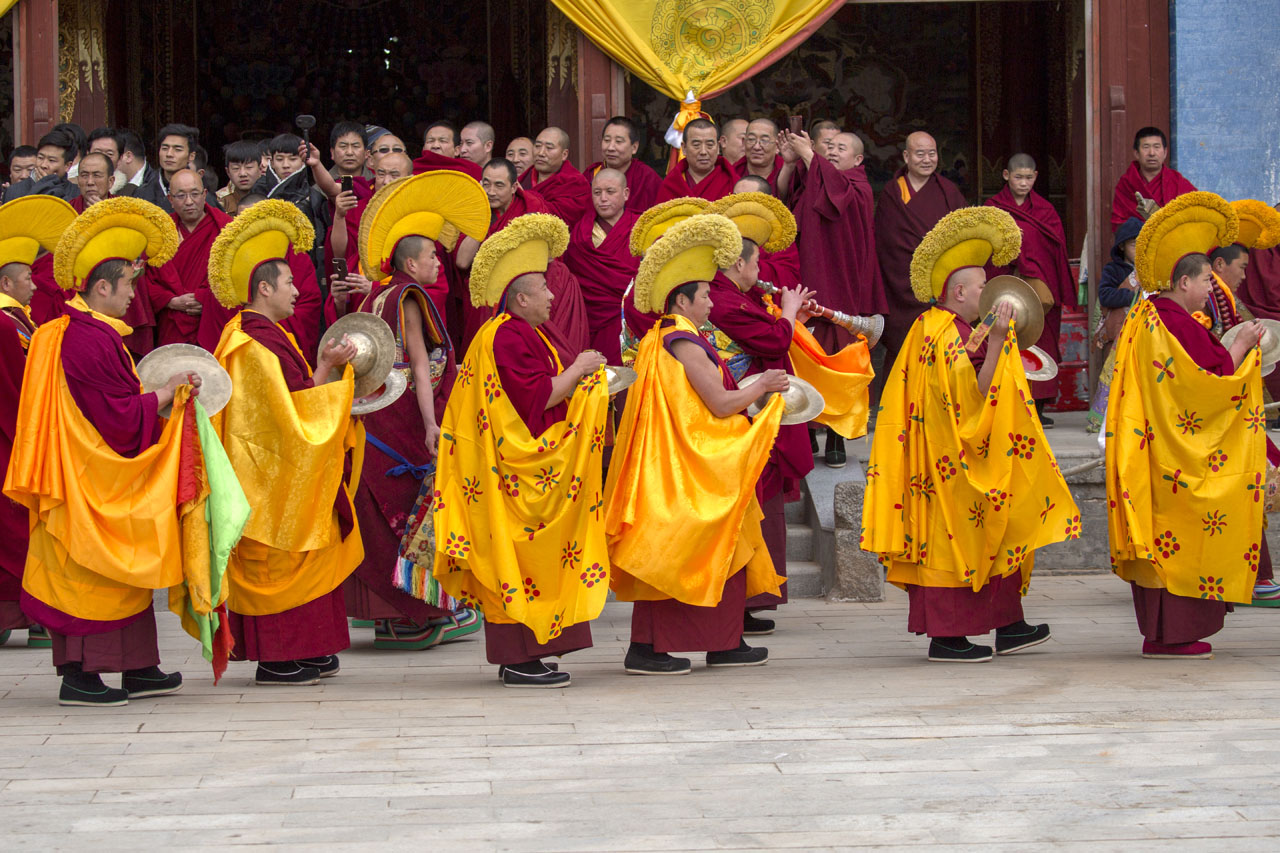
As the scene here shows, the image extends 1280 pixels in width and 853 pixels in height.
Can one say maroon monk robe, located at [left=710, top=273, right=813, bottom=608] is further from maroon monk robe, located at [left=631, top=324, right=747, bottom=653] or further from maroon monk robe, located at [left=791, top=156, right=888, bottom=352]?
maroon monk robe, located at [left=791, top=156, right=888, bottom=352]

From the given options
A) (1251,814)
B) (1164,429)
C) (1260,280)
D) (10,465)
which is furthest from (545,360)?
(1260,280)

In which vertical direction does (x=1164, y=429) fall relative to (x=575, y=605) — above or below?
above

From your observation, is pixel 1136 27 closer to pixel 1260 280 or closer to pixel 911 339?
pixel 1260 280

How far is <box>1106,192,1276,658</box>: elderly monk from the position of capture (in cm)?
550

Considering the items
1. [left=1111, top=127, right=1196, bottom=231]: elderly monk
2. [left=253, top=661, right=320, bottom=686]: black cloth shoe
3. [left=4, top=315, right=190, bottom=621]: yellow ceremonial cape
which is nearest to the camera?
[left=4, top=315, right=190, bottom=621]: yellow ceremonial cape

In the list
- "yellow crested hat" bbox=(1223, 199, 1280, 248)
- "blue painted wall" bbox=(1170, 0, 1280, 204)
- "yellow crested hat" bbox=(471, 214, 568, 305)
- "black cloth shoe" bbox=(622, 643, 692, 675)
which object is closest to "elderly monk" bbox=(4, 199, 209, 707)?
"yellow crested hat" bbox=(471, 214, 568, 305)

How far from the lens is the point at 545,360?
5258mm

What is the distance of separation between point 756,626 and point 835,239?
7.96 feet

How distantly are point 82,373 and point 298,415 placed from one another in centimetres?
70

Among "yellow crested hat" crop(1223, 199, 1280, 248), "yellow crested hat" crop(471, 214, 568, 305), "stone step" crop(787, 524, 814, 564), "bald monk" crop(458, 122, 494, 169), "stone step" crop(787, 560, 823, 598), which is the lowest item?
"stone step" crop(787, 560, 823, 598)

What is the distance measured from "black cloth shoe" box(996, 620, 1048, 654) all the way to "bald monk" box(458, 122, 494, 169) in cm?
375

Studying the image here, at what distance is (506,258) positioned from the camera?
5238mm

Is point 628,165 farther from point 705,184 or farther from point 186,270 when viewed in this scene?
point 186,270

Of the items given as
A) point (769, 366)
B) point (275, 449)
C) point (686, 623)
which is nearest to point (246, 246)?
point (275, 449)
